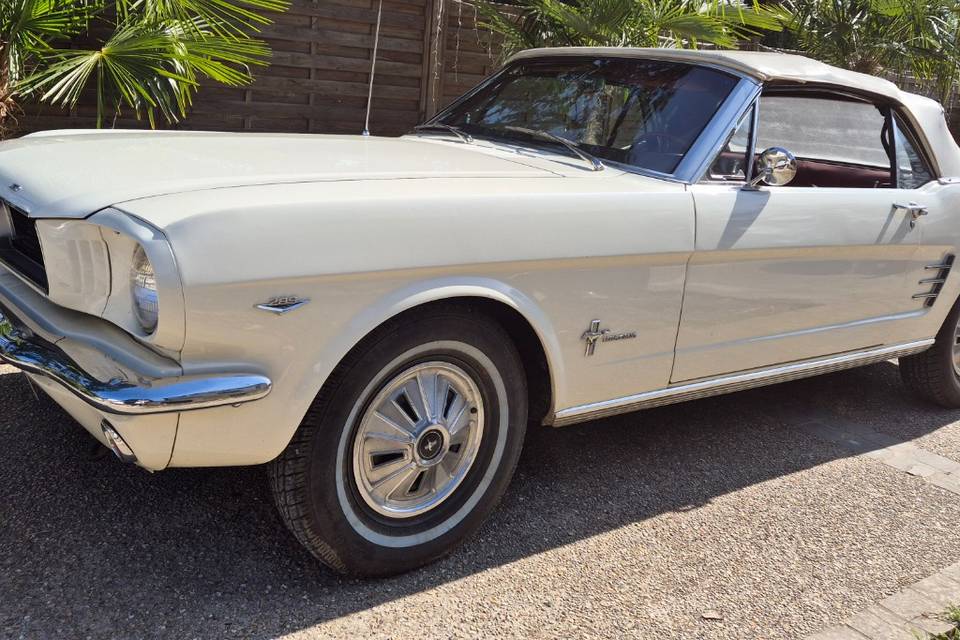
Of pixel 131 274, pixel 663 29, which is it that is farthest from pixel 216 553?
pixel 663 29

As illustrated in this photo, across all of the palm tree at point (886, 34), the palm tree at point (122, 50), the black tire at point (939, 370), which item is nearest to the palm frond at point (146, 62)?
the palm tree at point (122, 50)

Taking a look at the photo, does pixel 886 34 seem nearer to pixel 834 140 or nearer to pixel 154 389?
pixel 834 140

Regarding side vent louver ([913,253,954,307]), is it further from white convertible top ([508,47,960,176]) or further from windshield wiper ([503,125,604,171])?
windshield wiper ([503,125,604,171])

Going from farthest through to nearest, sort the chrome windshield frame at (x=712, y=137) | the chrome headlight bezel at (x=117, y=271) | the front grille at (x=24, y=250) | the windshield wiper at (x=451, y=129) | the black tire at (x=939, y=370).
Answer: the black tire at (x=939, y=370), the windshield wiper at (x=451, y=129), the chrome windshield frame at (x=712, y=137), the front grille at (x=24, y=250), the chrome headlight bezel at (x=117, y=271)

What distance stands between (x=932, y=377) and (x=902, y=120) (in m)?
1.37

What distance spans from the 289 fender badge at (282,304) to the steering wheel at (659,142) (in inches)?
63.5

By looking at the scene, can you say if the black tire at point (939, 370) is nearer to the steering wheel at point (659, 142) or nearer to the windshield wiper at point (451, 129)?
the steering wheel at point (659, 142)

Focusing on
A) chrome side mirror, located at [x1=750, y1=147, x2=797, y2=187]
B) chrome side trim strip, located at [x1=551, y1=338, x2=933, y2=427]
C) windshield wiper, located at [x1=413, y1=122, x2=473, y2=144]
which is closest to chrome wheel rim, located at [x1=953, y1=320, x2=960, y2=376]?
chrome side trim strip, located at [x1=551, y1=338, x2=933, y2=427]

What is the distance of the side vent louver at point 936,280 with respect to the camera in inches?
173

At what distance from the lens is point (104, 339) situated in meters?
2.55

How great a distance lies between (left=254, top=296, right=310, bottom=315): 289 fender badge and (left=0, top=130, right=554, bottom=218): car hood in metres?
0.36

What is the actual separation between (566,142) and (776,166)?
0.78m

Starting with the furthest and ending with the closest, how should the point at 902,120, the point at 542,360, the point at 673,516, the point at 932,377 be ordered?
the point at 932,377, the point at 902,120, the point at 673,516, the point at 542,360

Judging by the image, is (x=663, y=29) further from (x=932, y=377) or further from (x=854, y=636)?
(x=854, y=636)
